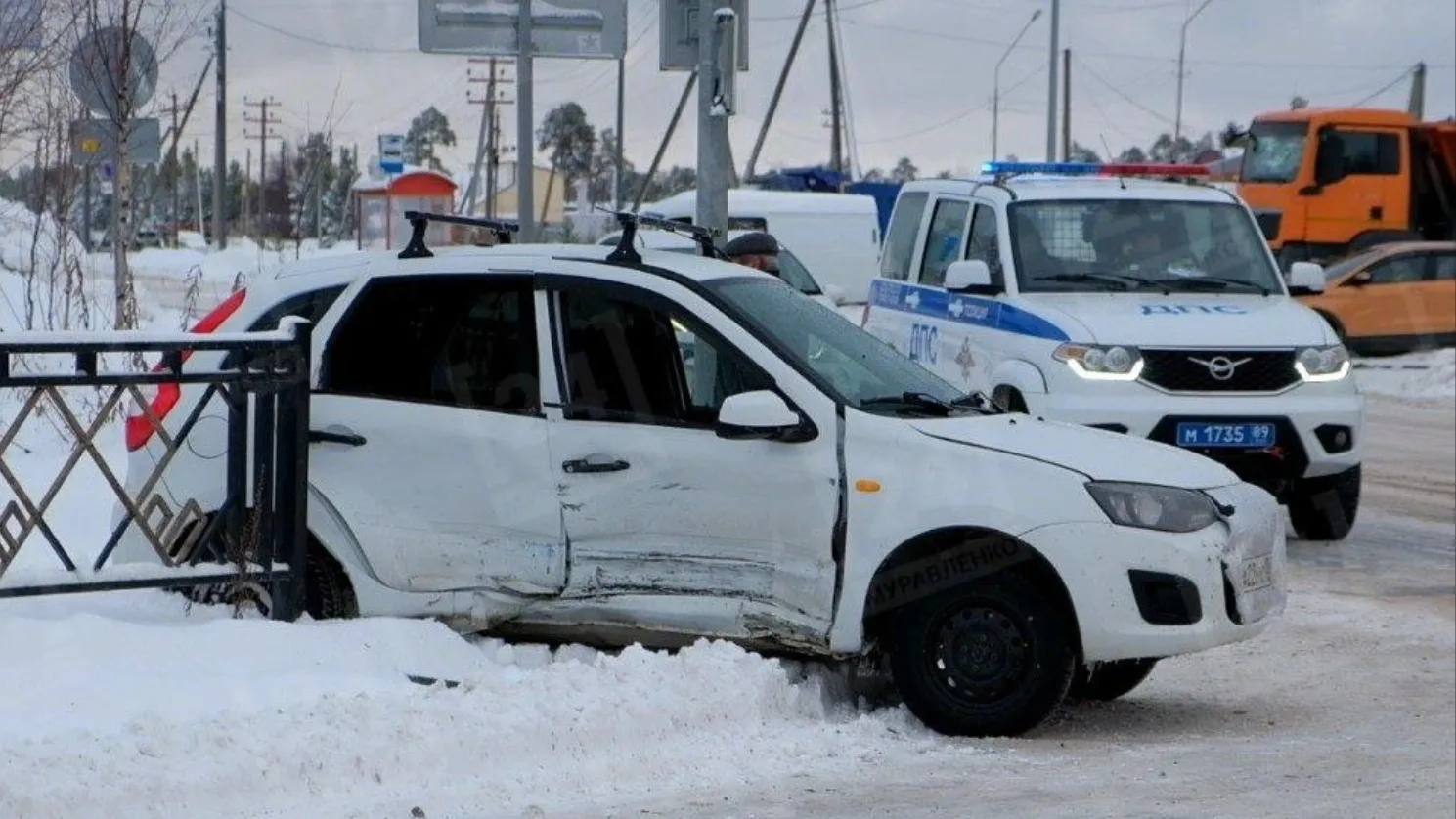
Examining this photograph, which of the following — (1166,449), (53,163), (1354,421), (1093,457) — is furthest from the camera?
(53,163)

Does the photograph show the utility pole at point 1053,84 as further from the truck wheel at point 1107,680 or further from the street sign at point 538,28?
the truck wheel at point 1107,680

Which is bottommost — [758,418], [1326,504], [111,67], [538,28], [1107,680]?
[1107,680]

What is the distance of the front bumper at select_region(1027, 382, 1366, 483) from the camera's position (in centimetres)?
1149

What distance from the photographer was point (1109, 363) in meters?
11.5

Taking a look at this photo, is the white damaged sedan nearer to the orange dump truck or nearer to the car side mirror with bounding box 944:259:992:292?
the car side mirror with bounding box 944:259:992:292

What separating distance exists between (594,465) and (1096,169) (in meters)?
7.07

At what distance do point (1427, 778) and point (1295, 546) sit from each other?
5.78 meters

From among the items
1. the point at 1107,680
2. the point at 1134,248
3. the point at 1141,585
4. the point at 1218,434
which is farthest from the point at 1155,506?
the point at 1134,248

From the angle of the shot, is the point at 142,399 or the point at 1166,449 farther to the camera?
the point at 1166,449

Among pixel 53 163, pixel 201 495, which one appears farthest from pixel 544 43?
pixel 201 495

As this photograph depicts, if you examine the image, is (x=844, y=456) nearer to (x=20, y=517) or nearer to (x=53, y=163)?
(x=20, y=517)

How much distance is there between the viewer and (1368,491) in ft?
50.4

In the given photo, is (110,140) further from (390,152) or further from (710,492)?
(390,152)

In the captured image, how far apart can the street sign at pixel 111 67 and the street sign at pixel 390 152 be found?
19631mm
